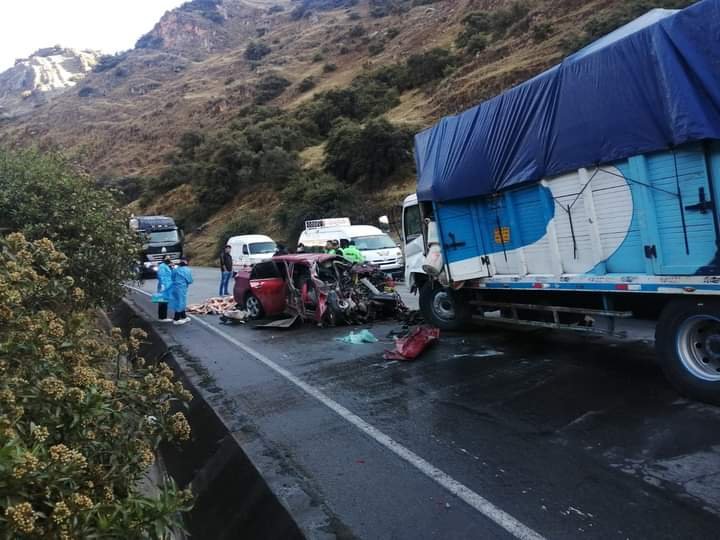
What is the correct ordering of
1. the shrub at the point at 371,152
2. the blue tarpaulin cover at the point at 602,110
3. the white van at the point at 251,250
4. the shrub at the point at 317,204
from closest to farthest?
the blue tarpaulin cover at the point at 602,110 → the white van at the point at 251,250 → the shrub at the point at 317,204 → the shrub at the point at 371,152

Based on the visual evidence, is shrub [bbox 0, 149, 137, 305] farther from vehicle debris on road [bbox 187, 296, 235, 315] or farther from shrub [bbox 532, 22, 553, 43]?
shrub [bbox 532, 22, 553, 43]

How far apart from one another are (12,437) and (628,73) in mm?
5675

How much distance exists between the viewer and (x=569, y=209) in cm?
647

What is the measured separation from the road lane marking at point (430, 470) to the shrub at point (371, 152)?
31519 mm

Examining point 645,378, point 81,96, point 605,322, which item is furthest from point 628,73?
point 81,96

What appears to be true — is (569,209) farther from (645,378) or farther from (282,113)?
(282,113)

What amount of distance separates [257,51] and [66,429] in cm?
11501

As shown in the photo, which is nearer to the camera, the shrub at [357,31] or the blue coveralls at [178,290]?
the blue coveralls at [178,290]

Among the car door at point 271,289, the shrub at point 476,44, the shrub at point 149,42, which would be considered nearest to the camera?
the car door at point 271,289

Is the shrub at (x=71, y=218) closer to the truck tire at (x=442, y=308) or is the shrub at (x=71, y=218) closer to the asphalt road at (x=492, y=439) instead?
the asphalt road at (x=492, y=439)

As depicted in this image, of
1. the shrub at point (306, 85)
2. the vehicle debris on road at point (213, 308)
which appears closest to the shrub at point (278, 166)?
the shrub at point (306, 85)

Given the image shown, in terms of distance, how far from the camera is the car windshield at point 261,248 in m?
26.2

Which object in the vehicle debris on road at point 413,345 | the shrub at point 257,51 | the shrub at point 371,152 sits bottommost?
the vehicle debris on road at point 413,345

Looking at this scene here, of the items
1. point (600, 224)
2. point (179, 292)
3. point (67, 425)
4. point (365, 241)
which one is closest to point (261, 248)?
point (365, 241)
